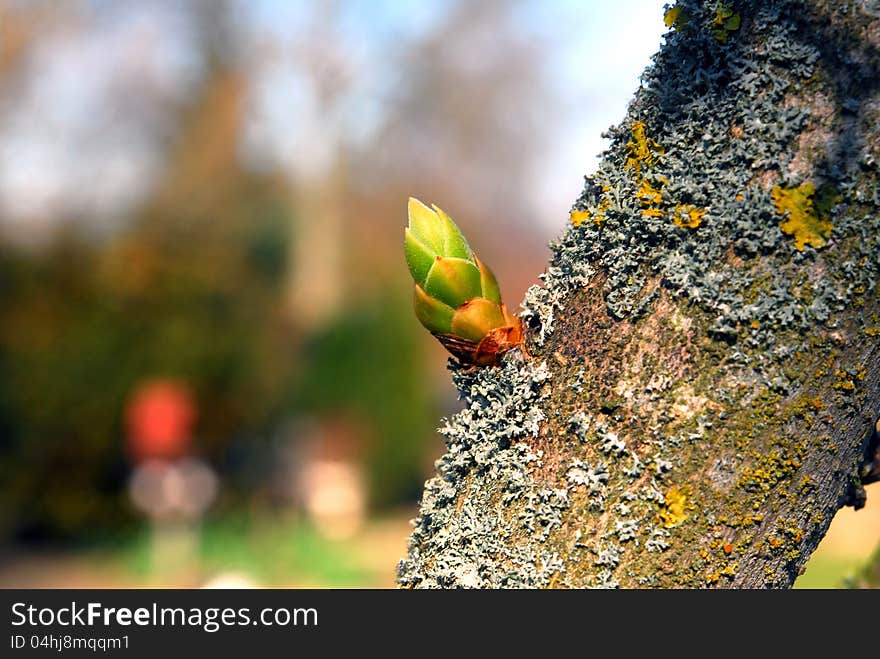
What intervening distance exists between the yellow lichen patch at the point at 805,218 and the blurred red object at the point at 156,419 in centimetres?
865

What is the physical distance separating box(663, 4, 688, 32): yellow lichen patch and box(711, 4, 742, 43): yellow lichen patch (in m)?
0.05

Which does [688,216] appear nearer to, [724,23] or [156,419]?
[724,23]

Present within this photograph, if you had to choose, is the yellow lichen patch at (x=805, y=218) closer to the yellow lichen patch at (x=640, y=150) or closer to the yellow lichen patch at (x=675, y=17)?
the yellow lichen patch at (x=640, y=150)

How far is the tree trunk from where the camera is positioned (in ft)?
3.50

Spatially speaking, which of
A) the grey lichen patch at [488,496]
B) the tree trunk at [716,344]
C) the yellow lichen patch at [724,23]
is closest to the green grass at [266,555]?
the grey lichen patch at [488,496]

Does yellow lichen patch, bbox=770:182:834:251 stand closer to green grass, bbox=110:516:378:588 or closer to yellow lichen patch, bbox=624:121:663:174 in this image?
yellow lichen patch, bbox=624:121:663:174

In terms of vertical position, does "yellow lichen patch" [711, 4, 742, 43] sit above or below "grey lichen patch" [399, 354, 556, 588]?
above

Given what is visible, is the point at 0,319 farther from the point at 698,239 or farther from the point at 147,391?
the point at 698,239

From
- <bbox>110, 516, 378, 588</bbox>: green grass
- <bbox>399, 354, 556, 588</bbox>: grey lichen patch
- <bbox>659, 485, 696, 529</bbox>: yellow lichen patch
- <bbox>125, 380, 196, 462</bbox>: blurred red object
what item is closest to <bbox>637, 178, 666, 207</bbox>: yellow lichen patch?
<bbox>399, 354, 556, 588</bbox>: grey lichen patch

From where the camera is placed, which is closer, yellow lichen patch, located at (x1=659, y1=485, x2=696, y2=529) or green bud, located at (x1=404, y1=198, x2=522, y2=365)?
yellow lichen patch, located at (x1=659, y1=485, x2=696, y2=529)

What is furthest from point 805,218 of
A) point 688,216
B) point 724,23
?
point 724,23

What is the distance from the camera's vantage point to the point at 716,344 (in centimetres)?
109

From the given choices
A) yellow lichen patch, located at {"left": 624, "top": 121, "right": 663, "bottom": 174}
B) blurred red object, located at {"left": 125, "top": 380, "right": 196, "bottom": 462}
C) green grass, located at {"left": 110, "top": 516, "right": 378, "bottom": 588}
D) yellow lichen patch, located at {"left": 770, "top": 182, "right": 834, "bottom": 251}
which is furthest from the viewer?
blurred red object, located at {"left": 125, "top": 380, "right": 196, "bottom": 462}

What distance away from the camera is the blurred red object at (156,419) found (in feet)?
30.8
